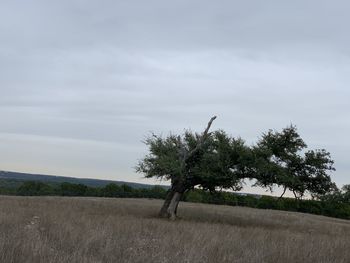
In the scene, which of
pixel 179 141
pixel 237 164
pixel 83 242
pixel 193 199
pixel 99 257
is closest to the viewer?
pixel 99 257

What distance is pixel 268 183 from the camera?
94.3ft

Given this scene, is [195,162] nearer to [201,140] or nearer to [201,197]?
[201,140]

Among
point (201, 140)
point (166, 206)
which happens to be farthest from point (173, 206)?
point (201, 140)

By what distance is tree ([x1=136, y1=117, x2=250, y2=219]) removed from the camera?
28.4m

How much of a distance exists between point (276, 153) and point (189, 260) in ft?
71.5

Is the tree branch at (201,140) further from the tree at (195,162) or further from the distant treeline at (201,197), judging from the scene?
the distant treeline at (201,197)

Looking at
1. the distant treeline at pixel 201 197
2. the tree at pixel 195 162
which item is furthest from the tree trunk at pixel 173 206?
the distant treeline at pixel 201 197

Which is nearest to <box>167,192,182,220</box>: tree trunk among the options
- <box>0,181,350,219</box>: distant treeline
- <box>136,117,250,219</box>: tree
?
<box>136,117,250,219</box>: tree

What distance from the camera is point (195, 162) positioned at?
3036 cm

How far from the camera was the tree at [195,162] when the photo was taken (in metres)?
28.4

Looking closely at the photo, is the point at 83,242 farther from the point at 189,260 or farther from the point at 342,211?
the point at 342,211

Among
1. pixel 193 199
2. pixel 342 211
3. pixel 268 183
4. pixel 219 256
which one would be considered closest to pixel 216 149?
pixel 268 183

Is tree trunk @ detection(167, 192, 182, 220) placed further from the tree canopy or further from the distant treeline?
the distant treeline

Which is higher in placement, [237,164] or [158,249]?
[237,164]
